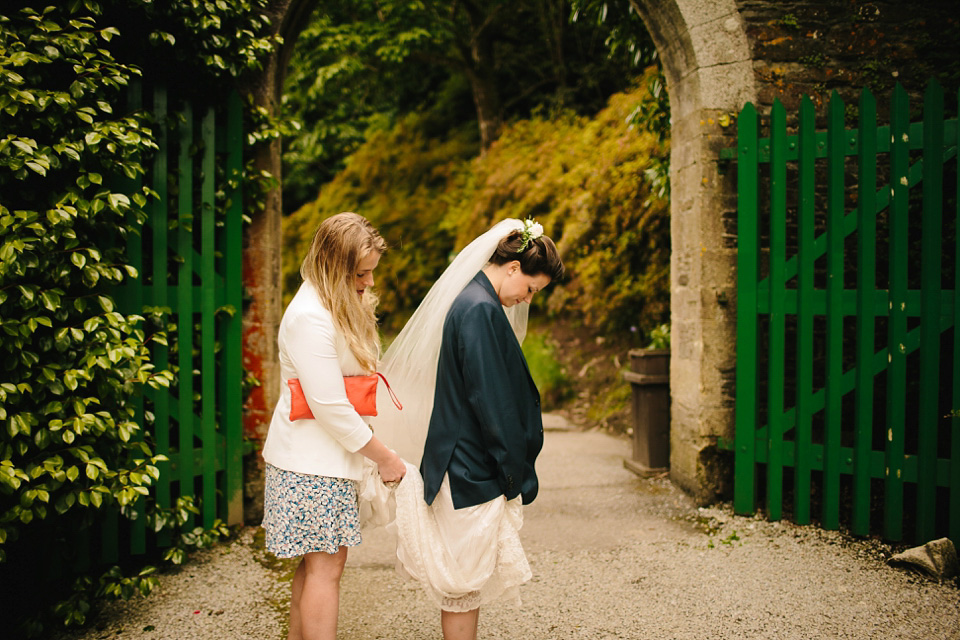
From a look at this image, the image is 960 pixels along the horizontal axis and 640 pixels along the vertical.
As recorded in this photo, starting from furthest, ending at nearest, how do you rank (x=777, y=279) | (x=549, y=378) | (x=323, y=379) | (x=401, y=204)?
(x=401, y=204)
(x=549, y=378)
(x=777, y=279)
(x=323, y=379)

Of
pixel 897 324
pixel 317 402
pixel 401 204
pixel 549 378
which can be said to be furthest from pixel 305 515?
pixel 401 204

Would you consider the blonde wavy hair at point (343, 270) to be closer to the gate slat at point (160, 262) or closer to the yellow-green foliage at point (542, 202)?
the gate slat at point (160, 262)

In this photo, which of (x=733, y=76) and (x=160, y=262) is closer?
(x=160, y=262)

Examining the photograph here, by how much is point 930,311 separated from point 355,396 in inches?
121

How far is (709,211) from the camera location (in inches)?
177

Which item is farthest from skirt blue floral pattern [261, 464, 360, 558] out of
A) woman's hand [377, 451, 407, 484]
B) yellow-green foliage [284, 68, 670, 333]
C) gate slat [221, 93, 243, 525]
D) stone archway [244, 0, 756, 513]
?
yellow-green foliage [284, 68, 670, 333]

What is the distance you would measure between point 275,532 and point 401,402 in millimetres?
634

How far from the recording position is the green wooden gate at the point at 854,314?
368 centimetres

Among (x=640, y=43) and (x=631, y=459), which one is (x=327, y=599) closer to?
(x=631, y=459)

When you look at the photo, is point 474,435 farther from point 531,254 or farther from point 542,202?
point 542,202

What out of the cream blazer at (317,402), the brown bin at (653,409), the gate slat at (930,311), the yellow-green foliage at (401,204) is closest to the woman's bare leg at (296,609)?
the cream blazer at (317,402)

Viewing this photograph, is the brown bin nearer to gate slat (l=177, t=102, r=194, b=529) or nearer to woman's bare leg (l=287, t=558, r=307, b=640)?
gate slat (l=177, t=102, r=194, b=529)

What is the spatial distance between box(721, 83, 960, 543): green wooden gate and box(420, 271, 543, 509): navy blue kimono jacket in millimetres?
2345

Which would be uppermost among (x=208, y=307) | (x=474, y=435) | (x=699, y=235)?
(x=699, y=235)
